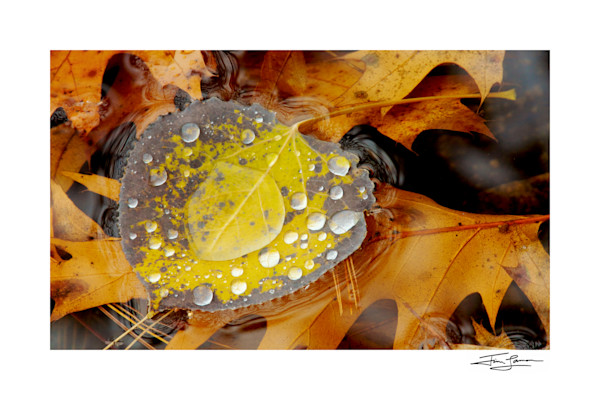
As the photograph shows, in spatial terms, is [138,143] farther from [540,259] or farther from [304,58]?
[540,259]

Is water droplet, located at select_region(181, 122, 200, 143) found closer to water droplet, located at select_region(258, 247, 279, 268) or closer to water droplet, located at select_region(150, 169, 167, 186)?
water droplet, located at select_region(150, 169, 167, 186)

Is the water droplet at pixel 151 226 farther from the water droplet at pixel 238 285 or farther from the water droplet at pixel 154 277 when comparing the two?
the water droplet at pixel 238 285

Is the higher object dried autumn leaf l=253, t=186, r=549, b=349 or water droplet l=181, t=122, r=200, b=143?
water droplet l=181, t=122, r=200, b=143

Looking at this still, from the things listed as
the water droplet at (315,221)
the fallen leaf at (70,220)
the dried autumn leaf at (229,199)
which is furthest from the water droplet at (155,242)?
the water droplet at (315,221)
